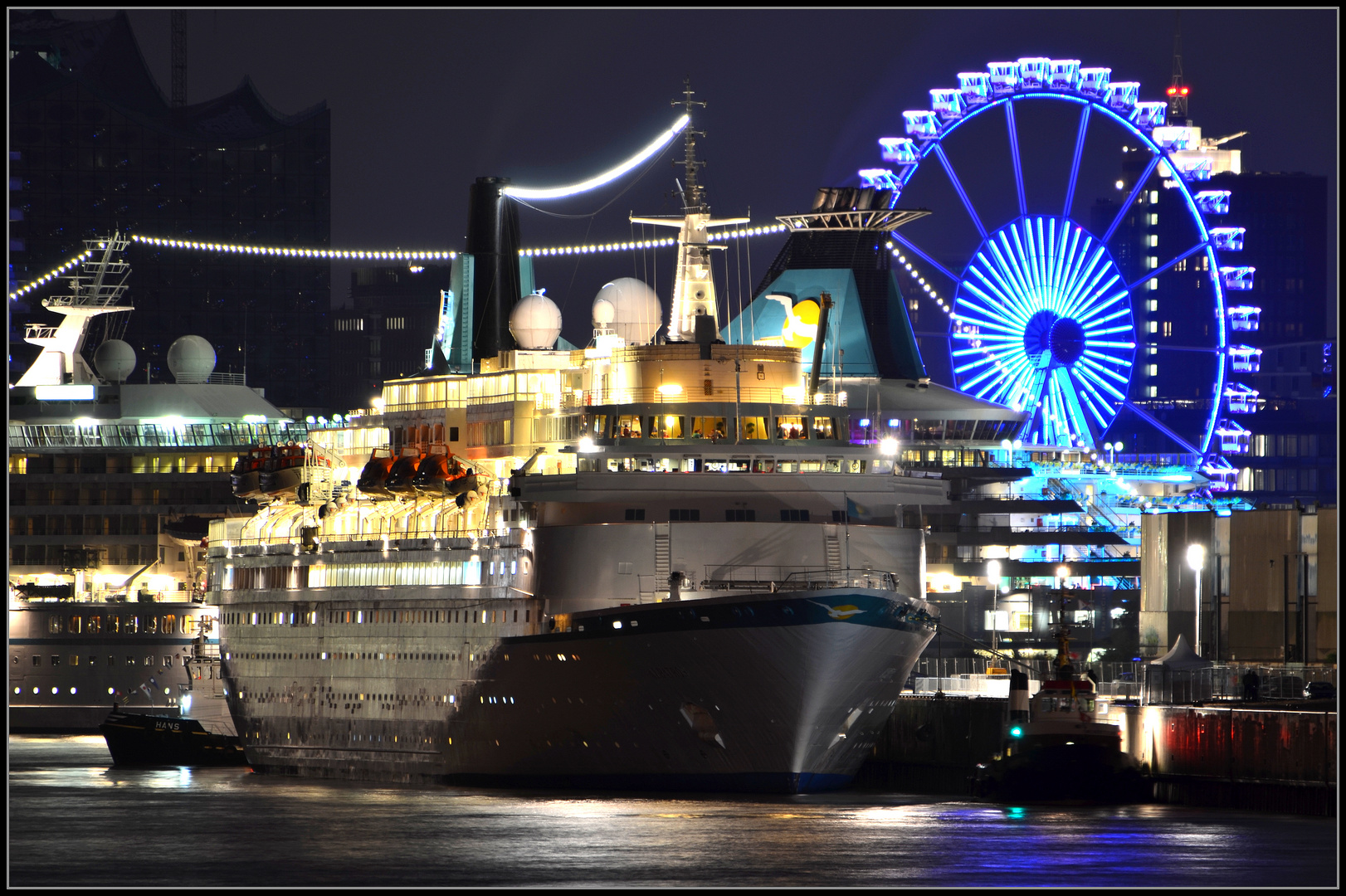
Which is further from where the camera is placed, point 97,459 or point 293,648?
point 97,459

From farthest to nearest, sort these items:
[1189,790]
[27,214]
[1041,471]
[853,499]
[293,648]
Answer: [27,214] → [1041,471] → [293,648] → [853,499] → [1189,790]

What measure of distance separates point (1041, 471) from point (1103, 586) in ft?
30.5

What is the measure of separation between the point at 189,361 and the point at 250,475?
42.3m

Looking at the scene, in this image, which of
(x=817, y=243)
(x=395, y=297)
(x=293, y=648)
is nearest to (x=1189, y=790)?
(x=293, y=648)

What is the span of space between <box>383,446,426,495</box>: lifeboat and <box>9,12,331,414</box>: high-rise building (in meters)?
89.3

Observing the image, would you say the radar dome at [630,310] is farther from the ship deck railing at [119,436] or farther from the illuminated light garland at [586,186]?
the ship deck railing at [119,436]

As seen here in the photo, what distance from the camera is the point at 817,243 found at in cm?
10181

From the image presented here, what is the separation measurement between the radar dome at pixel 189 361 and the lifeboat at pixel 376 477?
49448 millimetres

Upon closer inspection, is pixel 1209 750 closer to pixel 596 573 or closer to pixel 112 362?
pixel 596 573

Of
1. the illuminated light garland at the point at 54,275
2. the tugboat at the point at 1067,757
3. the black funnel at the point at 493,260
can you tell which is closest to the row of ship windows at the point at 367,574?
the black funnel at the point at 493,260

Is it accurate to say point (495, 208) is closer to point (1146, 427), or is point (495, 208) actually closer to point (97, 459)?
point (97, 459)

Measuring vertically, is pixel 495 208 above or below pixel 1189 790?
above

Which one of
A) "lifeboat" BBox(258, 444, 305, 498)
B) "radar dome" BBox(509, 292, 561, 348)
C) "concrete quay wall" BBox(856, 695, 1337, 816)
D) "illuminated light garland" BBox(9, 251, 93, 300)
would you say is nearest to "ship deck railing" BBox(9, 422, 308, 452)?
"illuminated light garland" BBox(9, 251, 93, 300)

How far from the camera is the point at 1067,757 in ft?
155
